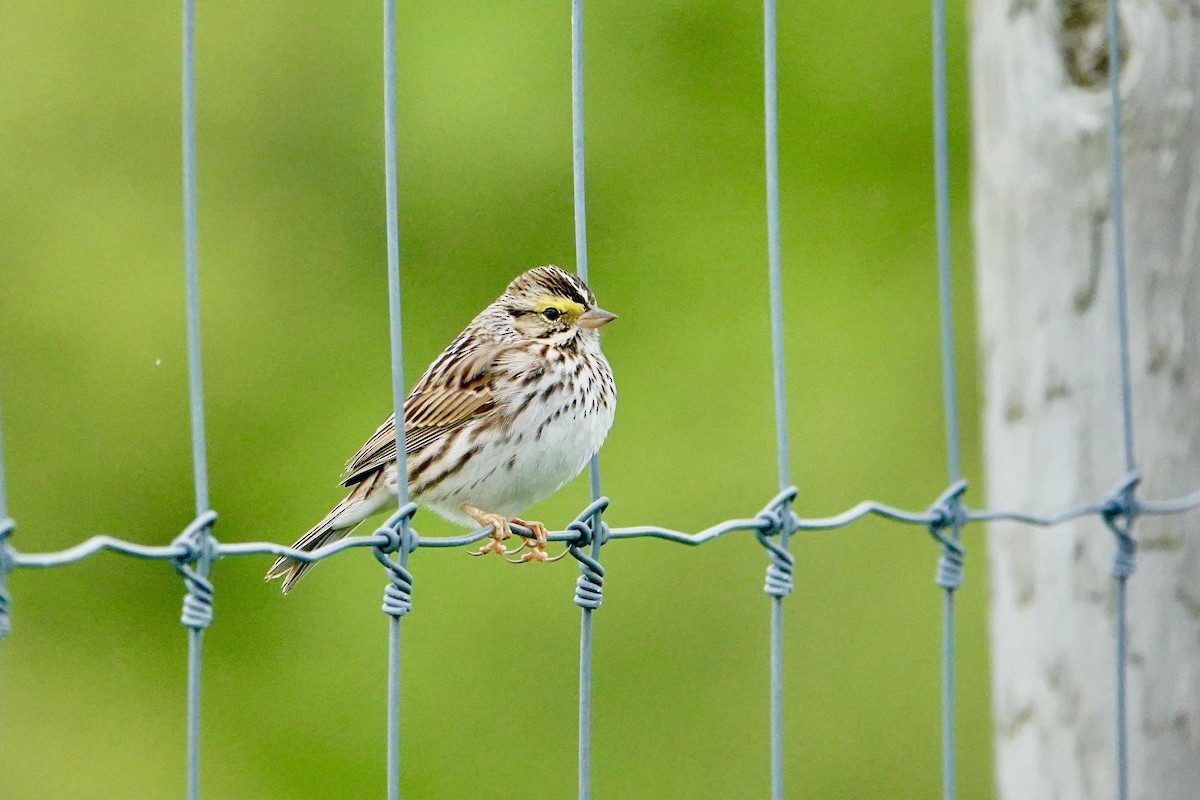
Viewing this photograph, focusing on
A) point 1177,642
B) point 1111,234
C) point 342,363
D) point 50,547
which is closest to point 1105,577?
point 1177,642

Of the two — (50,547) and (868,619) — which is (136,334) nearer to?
(50,547)

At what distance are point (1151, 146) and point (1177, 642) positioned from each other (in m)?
1.21

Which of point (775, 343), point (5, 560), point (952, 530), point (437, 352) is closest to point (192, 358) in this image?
point (5, 560)

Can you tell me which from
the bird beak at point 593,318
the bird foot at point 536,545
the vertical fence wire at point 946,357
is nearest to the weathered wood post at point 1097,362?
the vertical fence wire at point 946,357

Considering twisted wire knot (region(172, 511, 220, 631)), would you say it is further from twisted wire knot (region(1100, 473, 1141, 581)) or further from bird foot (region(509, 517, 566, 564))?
twisted wire knot (region(1100, 473, 1141, 581))

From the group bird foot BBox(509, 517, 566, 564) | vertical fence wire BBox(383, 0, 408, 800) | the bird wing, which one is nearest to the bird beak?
the bird wing

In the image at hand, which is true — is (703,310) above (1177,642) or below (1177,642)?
above

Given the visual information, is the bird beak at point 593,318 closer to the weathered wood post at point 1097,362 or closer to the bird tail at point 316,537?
the bird tail at point 316,537

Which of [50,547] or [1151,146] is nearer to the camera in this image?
[1151,146]

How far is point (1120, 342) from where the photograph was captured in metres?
4.09

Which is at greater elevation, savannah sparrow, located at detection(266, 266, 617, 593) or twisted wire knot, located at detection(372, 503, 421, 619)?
savannah sparrow, located at detection(266, 266, 617, 593)

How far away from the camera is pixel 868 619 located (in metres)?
9.89

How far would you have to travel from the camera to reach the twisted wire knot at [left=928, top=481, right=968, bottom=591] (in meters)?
3.68

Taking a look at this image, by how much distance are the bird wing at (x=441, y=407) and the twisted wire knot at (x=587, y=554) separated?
1.18 meters
